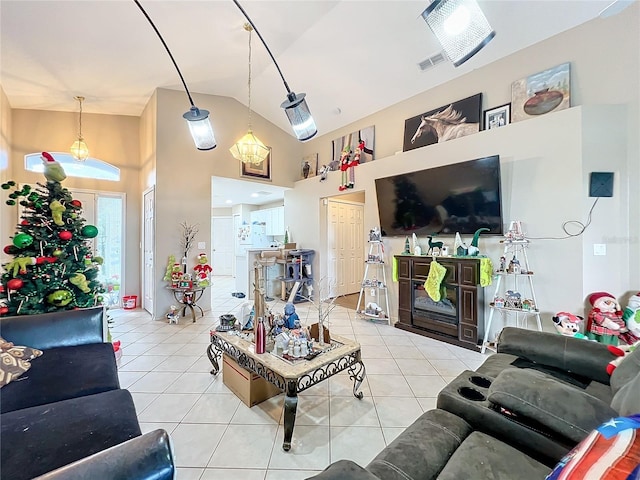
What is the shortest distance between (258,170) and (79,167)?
125 inches

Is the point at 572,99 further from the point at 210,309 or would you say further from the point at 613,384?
the point at 210,309

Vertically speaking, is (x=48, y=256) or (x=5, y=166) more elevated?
(x=5, y=166)

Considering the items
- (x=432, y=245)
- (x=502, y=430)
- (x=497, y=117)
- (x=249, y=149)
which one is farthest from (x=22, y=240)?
(x=497, y=117)

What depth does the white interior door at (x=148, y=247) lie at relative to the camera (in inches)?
178

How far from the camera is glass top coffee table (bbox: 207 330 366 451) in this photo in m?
1.69

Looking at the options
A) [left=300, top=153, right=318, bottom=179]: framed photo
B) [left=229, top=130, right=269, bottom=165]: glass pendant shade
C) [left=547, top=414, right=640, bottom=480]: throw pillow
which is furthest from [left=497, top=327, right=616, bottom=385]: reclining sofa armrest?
[left=300, top=153, right=318, bottom=179]: framed photo

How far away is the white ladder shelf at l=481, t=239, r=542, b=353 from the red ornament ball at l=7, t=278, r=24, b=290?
180 inches

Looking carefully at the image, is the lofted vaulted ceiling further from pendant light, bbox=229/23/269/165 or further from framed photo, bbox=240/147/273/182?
framed photo, bbox=240/147/273/182

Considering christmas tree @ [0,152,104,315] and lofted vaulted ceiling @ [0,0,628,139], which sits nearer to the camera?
christmas tree @ [0,152,104,315]

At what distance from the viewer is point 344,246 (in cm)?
611

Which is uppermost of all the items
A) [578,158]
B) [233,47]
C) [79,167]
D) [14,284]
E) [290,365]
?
[233,47]

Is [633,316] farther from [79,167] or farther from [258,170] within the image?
[79,167]

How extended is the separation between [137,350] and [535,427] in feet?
12.3

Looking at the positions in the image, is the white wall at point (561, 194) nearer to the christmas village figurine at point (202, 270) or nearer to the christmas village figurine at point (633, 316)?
the christmas village figurine at point (633, 316)
